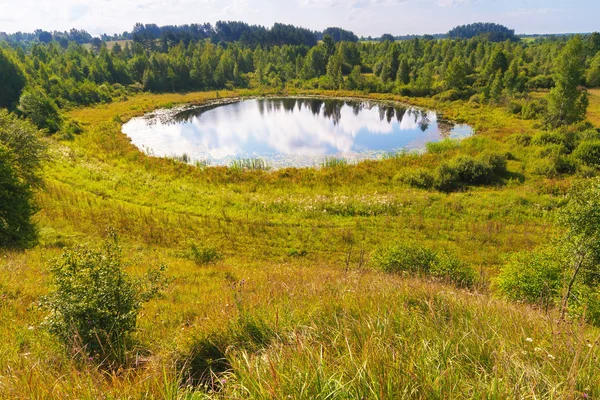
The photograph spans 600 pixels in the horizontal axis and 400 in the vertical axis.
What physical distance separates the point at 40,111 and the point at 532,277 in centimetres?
5892

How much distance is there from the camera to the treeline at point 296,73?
59434 mm

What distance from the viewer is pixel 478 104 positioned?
202ft

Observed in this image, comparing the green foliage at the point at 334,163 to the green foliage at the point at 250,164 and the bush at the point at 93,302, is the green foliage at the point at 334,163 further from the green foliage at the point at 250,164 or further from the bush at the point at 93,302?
the bush at the point at 93,302

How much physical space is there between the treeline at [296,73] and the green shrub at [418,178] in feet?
89.8

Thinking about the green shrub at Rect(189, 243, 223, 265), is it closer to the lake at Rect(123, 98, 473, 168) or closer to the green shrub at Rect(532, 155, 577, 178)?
the lake at Rect(123, 98, 473, 168)

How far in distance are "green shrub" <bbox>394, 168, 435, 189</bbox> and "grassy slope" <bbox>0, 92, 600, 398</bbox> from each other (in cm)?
99

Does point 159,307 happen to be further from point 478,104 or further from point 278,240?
point 478,104

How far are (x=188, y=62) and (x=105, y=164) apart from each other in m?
74.8

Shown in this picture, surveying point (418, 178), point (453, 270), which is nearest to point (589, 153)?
point (418, 178)

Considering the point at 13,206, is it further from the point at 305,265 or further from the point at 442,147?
the point at 442,147

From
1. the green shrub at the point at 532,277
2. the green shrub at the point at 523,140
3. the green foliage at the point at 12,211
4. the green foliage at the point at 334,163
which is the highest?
the green foliage at the point at 12,211

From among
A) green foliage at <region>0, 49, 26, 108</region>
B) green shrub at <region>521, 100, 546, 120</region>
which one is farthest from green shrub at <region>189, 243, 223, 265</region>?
green foliage at <region>0, 49, 26, 108</region>

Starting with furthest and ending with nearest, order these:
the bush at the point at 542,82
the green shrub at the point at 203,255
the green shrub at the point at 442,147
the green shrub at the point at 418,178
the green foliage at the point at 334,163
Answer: the bush at the point at 542,82, the green shrub at the point at 442,147, the green foliage at the point at 334,163, the green shrub at the point at 418,178, the green shrub at the point at 203,255

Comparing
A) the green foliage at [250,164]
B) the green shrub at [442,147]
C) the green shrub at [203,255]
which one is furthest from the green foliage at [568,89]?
the green shrub at [203,255]
